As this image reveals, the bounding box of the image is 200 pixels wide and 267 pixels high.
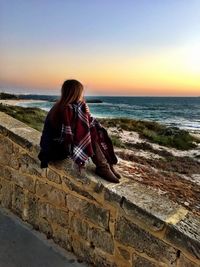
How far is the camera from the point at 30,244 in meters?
3.24

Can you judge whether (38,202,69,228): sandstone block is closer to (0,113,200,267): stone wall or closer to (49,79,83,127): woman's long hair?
(0,113,200,267): stone wall

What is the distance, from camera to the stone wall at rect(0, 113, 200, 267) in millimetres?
2428

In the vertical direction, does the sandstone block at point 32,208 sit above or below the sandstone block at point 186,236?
below

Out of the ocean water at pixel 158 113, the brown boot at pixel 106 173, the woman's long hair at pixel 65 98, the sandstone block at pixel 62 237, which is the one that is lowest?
the ocean water at pixel 158 113

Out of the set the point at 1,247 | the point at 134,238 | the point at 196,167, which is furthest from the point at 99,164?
the point at 196,167

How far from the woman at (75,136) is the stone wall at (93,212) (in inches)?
4.5

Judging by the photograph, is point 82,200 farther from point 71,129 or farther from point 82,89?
point 82,89

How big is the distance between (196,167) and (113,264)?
22.2 ft

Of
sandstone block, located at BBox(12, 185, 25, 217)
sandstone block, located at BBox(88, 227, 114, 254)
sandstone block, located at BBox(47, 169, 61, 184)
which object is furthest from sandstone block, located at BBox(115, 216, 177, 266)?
sandstone block, located at BBox(12, 185, 25, 217)

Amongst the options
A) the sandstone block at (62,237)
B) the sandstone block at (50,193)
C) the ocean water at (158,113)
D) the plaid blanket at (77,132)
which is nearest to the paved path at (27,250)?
the sandstone block at (62,237)

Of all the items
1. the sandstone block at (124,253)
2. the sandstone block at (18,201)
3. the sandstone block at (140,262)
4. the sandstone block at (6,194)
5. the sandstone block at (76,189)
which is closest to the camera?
the sandstone block at (140,262)

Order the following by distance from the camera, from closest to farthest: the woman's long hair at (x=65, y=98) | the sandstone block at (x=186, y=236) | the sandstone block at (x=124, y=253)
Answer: the sandstone block at (x=186, y=236) < the sandstone block at (x=124, y=253) < the woman's long hair at (x=65, y=98)

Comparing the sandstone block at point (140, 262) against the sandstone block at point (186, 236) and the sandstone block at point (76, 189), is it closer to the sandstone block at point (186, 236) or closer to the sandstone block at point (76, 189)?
the sandstone block at point (186, 236)

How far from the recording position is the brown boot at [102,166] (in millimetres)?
2929
